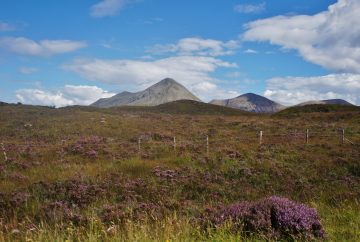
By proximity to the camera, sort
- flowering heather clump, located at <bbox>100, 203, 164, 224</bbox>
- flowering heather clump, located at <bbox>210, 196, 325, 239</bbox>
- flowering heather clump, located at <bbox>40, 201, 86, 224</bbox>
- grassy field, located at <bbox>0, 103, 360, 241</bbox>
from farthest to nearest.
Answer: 1. flowering heather clump, located at <bbox>40, 201, 86, 224</bbox>
2. flowering heather clump, located at <bbox>100, 203, 164, 224</bbox>
3. grassy field, located at <bbox>0, 103, 360, 241</bbox>
4. flowering heather clump, located at <bbox>210, 196, 325, 239</bbox>

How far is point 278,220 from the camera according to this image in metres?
7.14

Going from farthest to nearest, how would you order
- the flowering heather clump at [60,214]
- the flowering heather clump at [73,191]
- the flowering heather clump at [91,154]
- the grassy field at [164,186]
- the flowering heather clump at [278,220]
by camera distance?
the flowering heather clump at [91,154] < the flowering heather clump at [73,191] < the flowering heather clump at [60,214] < the grassy field at [164,186] < the flowering heather clump at [278,220]

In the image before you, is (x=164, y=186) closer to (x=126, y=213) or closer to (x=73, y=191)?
(x=73, y=191)

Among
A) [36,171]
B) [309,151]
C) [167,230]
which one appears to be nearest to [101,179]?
[36,171]

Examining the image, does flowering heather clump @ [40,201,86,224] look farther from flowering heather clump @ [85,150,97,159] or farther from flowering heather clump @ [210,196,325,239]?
flowering heather clump @ [85,150,97,159]

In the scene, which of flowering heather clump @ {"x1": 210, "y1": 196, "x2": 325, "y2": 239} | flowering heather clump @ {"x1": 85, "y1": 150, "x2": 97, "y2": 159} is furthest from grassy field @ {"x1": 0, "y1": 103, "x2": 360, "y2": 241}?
flowering heather clump @ {"x1": 210, "y1": 196, "x2": 325, "y2": 239}

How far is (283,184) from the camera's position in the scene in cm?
1698

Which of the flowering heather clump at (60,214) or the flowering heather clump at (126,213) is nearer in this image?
the flowering heather clump at (126,213)

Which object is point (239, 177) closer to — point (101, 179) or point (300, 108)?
point (101, 179)

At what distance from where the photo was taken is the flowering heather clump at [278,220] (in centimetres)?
683

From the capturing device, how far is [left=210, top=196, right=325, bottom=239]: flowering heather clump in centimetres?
683

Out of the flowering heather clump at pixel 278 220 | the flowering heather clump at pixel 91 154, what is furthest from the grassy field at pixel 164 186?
the flowering heather clump at pixel 278 220

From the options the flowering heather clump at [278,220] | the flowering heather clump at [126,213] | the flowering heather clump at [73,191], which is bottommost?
the flowering heather clump at [73,191]

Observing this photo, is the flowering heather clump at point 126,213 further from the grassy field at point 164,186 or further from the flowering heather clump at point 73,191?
the flowering heather clump at point 73,191
